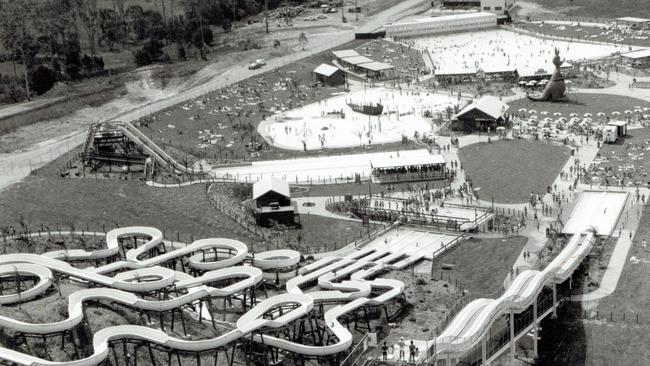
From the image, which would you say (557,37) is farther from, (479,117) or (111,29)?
(111,29)

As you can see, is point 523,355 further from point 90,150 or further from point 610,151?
point 90,150

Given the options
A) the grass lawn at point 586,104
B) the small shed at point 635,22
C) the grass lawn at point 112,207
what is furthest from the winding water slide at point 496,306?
the small shed at point 635,22

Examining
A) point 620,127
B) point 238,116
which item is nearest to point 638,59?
point 620,127

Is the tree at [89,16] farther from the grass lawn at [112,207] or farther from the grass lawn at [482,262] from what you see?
the grass lawn at [482,262]

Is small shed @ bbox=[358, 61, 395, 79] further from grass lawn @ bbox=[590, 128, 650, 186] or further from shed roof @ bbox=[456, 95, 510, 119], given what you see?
grass lawn @ bbox=[590, 128, 650, 186]

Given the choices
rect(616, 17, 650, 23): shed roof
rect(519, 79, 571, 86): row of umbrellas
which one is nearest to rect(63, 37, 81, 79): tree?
rect(519, 79, 571, 86): row of umbrellas
